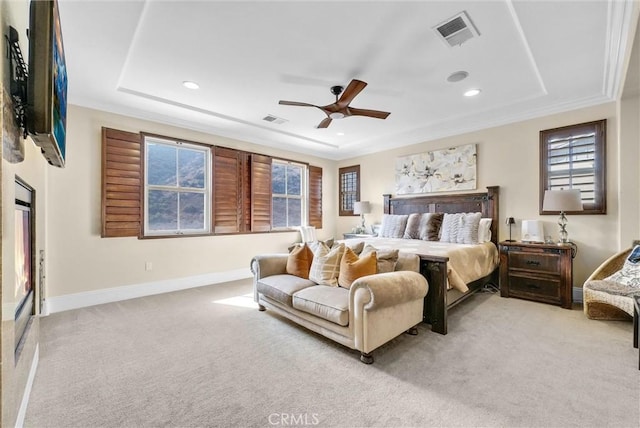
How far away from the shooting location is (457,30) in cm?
229

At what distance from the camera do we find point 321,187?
21.3 feet

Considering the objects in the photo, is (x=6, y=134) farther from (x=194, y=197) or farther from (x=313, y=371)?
(x=194, y=197)

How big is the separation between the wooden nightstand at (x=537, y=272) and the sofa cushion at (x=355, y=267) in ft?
7.56

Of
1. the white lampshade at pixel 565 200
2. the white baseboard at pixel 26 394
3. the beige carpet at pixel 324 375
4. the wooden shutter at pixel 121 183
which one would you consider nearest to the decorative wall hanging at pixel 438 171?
the white lampshade at pixel 565 200

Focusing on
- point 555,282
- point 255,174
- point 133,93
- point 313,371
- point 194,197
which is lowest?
point 313,371

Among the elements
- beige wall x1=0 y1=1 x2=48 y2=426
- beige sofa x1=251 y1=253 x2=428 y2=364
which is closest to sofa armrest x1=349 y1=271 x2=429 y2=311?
beige sofa x1=251 y1=253 x2=428 y2=364

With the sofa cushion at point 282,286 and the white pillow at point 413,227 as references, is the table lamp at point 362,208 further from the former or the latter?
the sofa cushion at point 282,286

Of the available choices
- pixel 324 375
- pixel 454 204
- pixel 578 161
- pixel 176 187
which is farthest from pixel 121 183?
pixel 578 161

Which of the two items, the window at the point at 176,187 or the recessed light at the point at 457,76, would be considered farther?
the window at the point at 176,187

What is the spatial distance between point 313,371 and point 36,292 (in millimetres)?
2391

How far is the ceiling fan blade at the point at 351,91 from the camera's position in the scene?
8.57 feet

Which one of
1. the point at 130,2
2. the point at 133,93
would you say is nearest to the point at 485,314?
the point at 130,2

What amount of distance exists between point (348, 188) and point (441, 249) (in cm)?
351

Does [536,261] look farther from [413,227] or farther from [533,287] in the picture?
[413,227]
